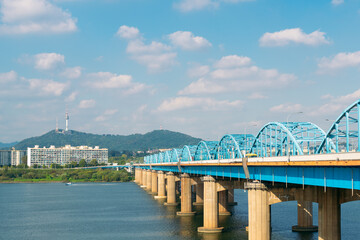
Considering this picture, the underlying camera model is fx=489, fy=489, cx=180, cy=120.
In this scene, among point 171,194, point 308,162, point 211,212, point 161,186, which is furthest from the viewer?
point 161,186

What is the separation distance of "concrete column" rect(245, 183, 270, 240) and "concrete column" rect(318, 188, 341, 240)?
6676mm

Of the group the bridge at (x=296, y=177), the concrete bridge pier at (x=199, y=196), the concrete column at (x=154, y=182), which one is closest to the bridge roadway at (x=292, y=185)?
the bridge at (x=296, y=177)

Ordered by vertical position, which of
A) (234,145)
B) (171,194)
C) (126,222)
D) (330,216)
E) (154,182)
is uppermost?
(234,145)

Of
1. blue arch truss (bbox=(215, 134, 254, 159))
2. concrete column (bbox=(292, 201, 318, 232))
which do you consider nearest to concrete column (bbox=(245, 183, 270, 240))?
concrete column (bbox=(292, 201, 318, 232))

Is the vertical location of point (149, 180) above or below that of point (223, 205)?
below

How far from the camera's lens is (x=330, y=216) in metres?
50.5

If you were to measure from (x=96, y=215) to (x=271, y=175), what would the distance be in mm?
55519

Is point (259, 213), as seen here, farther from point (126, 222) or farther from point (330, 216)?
point (126, 222)

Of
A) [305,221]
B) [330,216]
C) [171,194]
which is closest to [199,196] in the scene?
[171,194]

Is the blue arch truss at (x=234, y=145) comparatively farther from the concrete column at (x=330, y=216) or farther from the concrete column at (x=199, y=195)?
the concrete column at (x=330, y=216)

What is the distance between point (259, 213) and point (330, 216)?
27.6 ft

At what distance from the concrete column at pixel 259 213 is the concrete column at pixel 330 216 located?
6676mm

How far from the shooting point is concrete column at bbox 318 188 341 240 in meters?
50.3

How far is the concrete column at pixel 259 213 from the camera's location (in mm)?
55656
